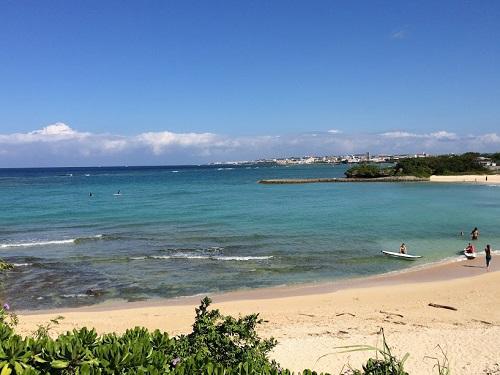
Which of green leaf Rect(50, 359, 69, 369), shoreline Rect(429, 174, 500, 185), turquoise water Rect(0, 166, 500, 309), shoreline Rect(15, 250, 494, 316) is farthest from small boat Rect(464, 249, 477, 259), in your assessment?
shoreline Rect(429, 174, 500, 185)

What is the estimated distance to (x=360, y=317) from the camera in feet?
45.5

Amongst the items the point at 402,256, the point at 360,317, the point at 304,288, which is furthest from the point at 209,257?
the point at 360,317

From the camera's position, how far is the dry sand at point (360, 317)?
1028 cm

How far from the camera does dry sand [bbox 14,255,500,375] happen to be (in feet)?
33.7

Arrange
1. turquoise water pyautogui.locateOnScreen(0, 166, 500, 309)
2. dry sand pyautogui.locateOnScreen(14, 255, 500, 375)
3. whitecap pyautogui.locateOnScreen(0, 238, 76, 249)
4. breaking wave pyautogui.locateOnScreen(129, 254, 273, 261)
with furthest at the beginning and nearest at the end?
whitecap pyautogui.locateOnScreen(0, 238, 76, 249), breaking wave pyautogui.locateOnScreen(129, 254, 273, 261), turquoise water pyautogui.locateOnScreen(0, 166, 500, 309), dry sand pyautogui.locateOnScreen(14, 255, 500, 375)

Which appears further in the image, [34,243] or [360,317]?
[34,243]

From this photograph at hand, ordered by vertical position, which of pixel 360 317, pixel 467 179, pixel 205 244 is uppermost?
pixel 467 179

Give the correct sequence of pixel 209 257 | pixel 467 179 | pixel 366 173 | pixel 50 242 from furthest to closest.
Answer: pixel 366 173 < pixel 467 179 < pixel 50 242 < pixel 209 257

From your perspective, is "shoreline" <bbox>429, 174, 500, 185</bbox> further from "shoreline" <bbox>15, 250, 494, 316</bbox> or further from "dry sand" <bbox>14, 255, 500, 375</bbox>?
"dry sand" <bbox>14, 255, 500, 375</bbox>

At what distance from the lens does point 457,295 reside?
16297mm

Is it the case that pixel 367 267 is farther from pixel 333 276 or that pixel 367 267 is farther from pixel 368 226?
pixel 368 226

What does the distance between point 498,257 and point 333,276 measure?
973 cm

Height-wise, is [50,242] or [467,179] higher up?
[467,179]

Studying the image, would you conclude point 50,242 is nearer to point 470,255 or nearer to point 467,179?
point 470,255
